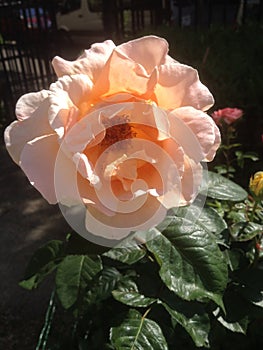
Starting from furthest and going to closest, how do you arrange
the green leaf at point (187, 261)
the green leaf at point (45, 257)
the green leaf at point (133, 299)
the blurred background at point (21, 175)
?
1. the blurred background at point (21, 175)
2. the green leaf at point (45, 257)
3. the green leaf at point (133, 299)
4. the green leaf at point (187, 261)

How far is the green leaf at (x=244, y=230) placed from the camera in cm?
129

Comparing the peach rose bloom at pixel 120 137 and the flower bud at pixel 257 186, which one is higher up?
the peach rose bloom at pixel 120 137

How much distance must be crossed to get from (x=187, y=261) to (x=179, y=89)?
1.25ft

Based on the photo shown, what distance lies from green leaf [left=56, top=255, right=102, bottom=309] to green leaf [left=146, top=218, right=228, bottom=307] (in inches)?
12.6

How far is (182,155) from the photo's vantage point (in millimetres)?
748

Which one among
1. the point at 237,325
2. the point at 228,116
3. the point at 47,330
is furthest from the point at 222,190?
the point at 47,330

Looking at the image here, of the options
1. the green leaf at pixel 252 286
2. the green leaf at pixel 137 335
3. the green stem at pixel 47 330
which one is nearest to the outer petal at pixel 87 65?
the green leaf at pixel 137 335

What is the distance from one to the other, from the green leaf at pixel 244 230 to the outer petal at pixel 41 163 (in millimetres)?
711

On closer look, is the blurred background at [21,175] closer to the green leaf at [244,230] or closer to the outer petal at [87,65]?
the green leaf at [244,230]

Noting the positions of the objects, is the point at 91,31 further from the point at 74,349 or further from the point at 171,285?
the point at 171,285

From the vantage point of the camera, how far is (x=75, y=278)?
4.07ft

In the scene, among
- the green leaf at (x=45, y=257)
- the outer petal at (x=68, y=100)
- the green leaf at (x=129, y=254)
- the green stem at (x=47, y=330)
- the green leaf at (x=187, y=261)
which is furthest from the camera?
the green stem at (x=47, y=330)

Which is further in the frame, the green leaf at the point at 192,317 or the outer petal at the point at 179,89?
the green leaf at the point at 192,317

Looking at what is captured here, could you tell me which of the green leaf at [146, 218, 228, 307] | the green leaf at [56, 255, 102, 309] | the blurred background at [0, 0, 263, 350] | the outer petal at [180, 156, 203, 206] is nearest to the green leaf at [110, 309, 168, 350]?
the green leaf at [56, 255, 102, 309]
